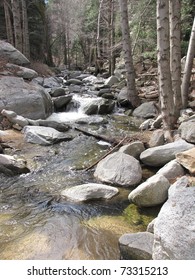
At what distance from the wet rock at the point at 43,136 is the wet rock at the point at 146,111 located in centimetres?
316

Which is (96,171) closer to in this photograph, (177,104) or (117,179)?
(117,179)

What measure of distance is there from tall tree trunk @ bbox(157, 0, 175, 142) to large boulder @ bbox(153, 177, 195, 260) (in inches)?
156

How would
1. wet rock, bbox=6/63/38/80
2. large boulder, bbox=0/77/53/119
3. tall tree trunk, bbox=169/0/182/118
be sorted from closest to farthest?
tall tree trunk, bbox=169/0/182/118 → large boulder, bbox=0/77/53/119 → wet rock, bbox=6/63/38/80

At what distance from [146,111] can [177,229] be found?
7.68 meters

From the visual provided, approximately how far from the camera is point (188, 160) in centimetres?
458

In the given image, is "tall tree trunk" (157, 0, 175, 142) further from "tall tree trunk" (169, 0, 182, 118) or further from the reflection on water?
the reflection on water

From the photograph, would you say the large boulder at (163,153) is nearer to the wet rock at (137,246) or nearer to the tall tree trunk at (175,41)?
the tall tree trunk at (175,41)

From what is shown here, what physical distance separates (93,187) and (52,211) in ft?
2.38

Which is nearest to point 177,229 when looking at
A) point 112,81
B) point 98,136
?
point 98,136

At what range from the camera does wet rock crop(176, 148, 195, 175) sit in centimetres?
447

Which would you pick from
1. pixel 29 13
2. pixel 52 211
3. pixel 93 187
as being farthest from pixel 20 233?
pixel 29 13

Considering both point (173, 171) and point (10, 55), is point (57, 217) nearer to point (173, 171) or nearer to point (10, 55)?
point (173, 171)

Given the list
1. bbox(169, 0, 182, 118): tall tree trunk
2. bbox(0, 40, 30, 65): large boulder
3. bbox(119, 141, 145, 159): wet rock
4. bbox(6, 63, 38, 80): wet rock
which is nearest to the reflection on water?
bbox(119, 141, 145, 159): wet rock
